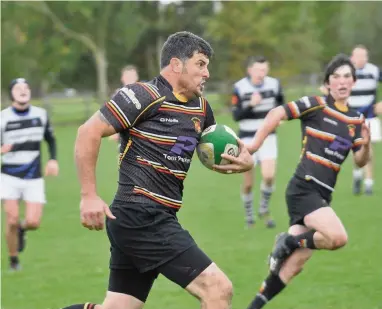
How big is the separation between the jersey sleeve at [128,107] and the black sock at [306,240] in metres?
2.36

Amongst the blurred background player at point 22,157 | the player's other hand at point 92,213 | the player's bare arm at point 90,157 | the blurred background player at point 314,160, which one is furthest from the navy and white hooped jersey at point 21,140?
the player's other hand at point 92,213

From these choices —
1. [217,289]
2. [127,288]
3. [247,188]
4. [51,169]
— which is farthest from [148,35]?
[217,289]

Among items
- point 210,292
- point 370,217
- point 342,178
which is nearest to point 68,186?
point 342,178

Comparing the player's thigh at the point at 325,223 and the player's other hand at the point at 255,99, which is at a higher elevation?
the player's other hand at the point at 255,99

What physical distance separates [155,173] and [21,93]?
186 inches

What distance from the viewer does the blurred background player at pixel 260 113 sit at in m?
11.5

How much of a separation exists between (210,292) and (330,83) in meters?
3.07

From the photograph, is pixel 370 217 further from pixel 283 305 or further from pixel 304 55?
pixel 304 55

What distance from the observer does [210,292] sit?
15.8 ft

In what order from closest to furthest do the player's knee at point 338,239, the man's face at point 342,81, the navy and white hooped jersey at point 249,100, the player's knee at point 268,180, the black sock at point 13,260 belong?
the player's knee at point 338,239
the man's face at point 342,81
the black sock at point 13,260
the player's knee at point 268,180
the navy and white hooped jersey at point 249,100

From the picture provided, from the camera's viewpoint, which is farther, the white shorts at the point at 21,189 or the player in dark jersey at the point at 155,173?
the white shorts at the point at 21,189

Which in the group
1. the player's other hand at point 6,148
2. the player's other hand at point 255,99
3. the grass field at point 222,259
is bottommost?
the grass field at point 222,259

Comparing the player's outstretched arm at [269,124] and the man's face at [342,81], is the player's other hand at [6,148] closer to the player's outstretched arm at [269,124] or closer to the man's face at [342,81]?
the player's outstretched arm at [269,124]

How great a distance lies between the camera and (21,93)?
9344 millimetres
